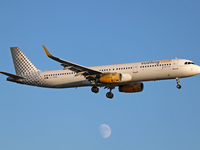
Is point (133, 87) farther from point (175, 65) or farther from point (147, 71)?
point (175, 65)

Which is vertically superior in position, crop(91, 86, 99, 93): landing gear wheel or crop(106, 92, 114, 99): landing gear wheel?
crop(91, 86, 99, 93): landing gear wheel

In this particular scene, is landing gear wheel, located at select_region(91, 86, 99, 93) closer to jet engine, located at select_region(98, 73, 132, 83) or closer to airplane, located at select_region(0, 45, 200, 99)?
airplane, located at select_region(0, 45, 200, 99)

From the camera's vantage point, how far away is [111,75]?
50062mm

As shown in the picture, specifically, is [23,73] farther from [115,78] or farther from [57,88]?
[115,78]

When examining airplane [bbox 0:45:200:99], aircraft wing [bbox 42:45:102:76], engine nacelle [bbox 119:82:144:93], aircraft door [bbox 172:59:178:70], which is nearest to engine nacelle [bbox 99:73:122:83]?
airplane [bbox 0:45:200:99]

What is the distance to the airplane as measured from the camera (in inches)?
1937

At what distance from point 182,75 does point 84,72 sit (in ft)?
44.2

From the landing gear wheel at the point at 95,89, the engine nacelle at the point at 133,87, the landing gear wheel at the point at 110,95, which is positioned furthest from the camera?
the engine nacelle at the point at 133,87

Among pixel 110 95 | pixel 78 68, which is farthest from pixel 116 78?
pixel 110 95

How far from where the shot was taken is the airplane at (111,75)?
49188 mm

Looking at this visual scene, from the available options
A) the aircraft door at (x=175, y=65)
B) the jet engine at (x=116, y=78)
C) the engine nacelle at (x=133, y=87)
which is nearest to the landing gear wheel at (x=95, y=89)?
the jet engine at (x=116, y=78)

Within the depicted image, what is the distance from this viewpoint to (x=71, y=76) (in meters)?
54.2

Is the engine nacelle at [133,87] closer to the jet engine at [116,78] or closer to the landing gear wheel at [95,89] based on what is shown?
the landing gear wheel at [95,89]

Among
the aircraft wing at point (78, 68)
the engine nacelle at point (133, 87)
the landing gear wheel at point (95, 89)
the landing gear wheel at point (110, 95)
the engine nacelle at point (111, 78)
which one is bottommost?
the landing gear wheel at point (110, 95)
